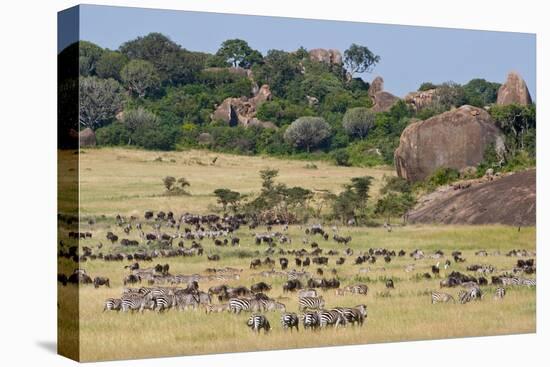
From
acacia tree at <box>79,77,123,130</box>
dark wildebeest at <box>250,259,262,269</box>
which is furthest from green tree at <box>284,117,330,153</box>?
acacia tree at <box>79,77,123,130</box>

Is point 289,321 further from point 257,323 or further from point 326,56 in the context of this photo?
point 326,56

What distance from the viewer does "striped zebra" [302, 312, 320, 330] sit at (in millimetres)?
23141

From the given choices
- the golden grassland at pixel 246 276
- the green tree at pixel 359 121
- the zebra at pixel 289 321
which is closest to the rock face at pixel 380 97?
the green tree at pixel 359 121

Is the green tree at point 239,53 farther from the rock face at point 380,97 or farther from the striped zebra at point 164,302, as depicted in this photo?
the striped zebra at point 164,302

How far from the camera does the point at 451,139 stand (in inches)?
1040

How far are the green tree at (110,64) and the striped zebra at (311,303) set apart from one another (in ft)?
17.3

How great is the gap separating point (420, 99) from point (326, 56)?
7.48 ft

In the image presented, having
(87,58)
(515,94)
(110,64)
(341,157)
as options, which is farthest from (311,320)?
(515,94)

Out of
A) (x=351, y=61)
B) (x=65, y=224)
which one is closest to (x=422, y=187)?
(x=351, y=61)

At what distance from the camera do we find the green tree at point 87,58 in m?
21.6

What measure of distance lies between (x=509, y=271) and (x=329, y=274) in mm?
4291

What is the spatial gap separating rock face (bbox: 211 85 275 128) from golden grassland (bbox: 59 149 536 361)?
79 cm

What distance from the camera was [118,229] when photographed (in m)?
22.2

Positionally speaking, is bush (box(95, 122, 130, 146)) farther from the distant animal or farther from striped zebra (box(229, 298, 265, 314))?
the distant animal
